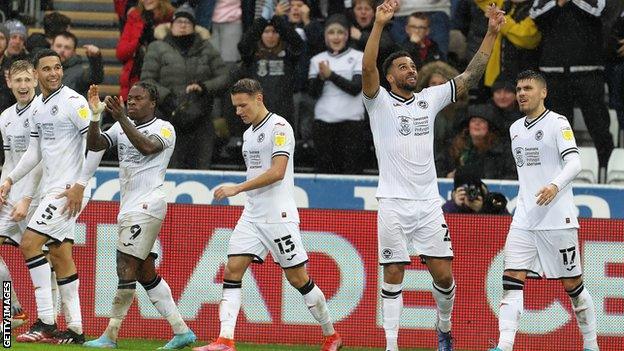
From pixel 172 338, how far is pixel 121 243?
65.4 inches

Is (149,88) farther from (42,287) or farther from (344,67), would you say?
(344,67)

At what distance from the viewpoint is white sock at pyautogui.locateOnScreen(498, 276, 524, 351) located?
13.6 metres

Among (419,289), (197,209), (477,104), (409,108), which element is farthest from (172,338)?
(477,104)

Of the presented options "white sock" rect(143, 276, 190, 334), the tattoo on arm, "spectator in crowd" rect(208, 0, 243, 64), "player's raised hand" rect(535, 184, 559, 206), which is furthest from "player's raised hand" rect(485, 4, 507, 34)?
"spectator in crowd" rect(208, 0, 243, 64)

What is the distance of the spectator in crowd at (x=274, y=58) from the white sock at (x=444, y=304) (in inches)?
192

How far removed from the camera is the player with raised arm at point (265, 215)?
1391 centimetres

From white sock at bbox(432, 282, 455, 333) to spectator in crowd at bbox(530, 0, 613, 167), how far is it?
429cm

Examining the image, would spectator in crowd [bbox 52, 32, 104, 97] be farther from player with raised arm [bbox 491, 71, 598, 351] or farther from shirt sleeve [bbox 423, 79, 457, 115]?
player with raised arm [bbox 491, 71, 598, 351]

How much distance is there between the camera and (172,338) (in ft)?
51.1

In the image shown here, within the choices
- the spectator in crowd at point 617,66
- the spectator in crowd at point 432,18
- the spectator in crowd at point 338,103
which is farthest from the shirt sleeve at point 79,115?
the spectator in crowd at point 617,66

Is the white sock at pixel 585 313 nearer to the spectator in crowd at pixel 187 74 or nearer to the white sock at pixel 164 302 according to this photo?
the white sock at pixel 164 302

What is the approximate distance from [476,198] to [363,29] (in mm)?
3655

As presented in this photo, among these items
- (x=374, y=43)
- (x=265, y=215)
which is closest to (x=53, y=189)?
(x=265, y=215)

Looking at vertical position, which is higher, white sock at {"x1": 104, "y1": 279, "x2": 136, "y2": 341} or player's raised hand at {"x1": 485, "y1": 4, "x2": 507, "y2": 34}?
player's raised hand at {"x1": 485, "y1": 4, "x2": 507, "y2": 34}
